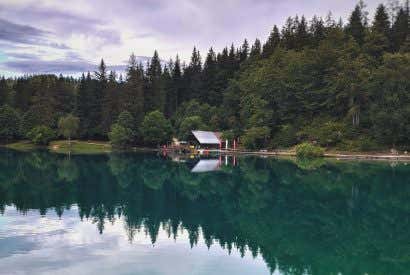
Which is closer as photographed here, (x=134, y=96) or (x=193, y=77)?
(x=134, y=96)

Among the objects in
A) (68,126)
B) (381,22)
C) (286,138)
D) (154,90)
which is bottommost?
(286,138)

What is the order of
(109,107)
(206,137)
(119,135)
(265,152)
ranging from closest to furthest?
1. (265,152)
2. (206,137)
3. (119,135)
4. (109,107)

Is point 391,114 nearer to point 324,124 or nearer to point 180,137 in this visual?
point 324,124

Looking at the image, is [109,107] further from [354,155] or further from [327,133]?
[354,155]

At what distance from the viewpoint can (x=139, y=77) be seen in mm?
89625

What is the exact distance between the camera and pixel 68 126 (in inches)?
3295

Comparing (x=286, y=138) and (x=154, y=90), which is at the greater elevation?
(x=154, y=90)

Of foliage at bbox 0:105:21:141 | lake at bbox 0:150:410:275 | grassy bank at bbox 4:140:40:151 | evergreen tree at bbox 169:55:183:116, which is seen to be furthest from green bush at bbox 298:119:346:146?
foliage at bbox 0:105:21:141

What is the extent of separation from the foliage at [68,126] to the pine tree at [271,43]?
39517mm

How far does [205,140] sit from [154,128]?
371 inches

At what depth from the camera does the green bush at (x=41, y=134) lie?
283 ft

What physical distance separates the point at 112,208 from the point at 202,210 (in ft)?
16.0

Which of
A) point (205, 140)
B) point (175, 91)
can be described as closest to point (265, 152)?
point (205, 140)

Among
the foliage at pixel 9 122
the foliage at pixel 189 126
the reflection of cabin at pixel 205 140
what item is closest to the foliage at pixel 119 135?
the foliage at pixel 189 126
